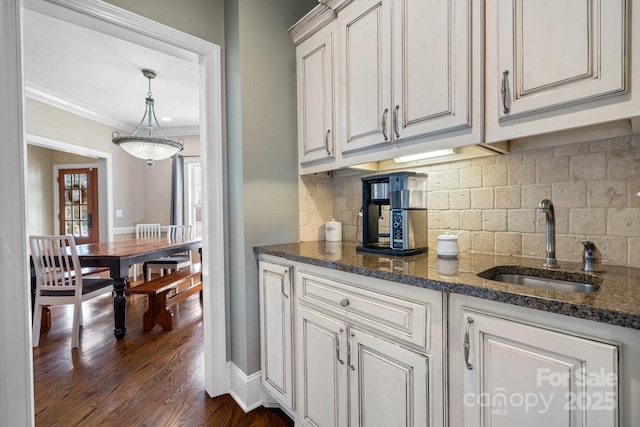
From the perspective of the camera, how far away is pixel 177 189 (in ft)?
17.0

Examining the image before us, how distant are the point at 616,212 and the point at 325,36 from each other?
5.20 ft

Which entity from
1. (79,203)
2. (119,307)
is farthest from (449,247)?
(79,203)

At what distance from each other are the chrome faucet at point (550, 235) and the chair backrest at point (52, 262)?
3.27 metres

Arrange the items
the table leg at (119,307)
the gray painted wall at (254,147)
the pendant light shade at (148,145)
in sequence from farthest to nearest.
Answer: the pendant light shade at (148,145) < the table leg at (119,307) < the gray painted wall at (254,147)

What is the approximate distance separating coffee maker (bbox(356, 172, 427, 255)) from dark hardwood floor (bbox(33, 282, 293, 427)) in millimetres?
1138

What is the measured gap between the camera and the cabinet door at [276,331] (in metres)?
1.55

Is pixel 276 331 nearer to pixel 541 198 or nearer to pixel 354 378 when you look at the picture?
pixel 354 378

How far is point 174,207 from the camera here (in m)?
5.19

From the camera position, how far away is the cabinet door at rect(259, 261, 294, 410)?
155cm

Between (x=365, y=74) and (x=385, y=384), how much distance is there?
1380 millimetres

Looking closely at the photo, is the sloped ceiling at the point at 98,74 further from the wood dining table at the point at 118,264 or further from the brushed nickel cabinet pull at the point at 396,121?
the brushed nickel cabinet pull at the point at 396,121

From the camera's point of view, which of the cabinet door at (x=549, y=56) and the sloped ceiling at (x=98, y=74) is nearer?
the cabinet door at (x=549, y=56)

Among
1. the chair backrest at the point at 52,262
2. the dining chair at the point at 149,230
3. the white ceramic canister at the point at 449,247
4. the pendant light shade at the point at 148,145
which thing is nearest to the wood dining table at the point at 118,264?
the chair backrest at the point at 52,262

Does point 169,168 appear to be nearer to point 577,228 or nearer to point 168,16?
point 168,16
